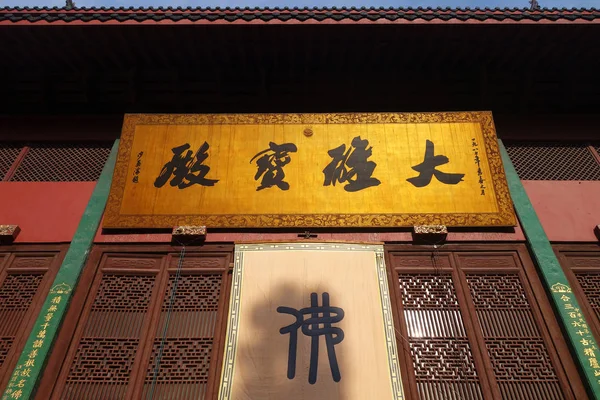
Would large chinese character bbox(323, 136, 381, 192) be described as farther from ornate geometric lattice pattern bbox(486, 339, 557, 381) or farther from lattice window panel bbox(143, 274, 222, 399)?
ornate geometric lattice pattern bbox(486, 339, 557, 381)

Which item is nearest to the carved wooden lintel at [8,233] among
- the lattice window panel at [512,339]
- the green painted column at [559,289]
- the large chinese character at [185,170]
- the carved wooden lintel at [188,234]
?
the large chinese character at [185,170]

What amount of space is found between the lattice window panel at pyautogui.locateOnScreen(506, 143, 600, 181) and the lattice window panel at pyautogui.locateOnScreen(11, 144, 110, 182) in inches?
222

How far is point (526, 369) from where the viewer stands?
470 cm

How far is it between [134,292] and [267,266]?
1.47 meters

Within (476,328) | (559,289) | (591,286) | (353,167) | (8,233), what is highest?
(353,167)

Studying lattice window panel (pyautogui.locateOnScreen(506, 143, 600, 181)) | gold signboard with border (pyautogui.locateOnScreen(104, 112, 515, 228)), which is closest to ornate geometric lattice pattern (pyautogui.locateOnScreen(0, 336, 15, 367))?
gold signboard with border (pyautogui.locateOnScreen(104, 112, 515, 228))

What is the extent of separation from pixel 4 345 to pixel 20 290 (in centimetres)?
66

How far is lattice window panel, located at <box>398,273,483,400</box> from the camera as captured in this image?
4.61 meters

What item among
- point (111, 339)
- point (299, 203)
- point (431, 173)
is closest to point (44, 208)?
point (111, 339)

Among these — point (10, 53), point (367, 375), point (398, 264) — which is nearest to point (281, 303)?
point (367, 375)

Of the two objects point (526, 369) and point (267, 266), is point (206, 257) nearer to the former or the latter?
point (267, 266)

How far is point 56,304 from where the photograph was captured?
16.3ft

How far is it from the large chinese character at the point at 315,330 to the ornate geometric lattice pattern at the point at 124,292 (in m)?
1.52

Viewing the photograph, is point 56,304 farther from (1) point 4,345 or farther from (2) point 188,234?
(2) point 188,234
